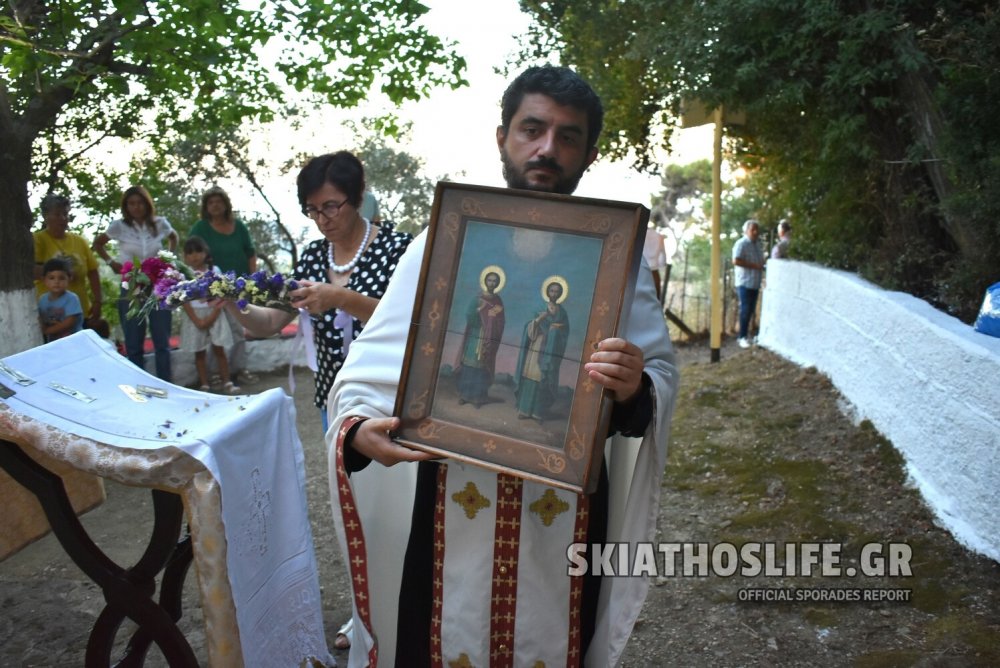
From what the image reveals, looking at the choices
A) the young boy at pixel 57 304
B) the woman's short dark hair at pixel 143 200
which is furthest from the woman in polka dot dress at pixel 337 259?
the woman's short dark hair at pixel 143 200

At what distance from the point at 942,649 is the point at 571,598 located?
6.91 ft

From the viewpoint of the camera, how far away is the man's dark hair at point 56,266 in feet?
23.4

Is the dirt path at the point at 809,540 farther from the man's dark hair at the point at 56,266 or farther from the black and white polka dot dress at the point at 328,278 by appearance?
the man's dark hair at the point at 56,266

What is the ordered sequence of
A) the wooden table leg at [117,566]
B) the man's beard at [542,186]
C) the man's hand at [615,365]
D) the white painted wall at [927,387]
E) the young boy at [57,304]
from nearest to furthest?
the man's hand at [615,365] → the man's beard at [542,186] → the wooden table leg at [117,566] → the white painted wall at [927,387] → the young boy at [57,304]

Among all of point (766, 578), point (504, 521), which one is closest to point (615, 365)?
point (504, 521)

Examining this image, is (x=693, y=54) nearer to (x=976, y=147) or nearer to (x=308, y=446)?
(x=976, y=147)

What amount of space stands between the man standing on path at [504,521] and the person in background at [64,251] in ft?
19.2

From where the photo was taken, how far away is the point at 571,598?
2.42 meters

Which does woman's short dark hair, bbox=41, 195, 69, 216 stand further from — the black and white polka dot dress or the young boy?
the black and white polka dot dress

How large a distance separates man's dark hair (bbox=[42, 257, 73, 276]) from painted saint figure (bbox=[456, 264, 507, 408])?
6199mm

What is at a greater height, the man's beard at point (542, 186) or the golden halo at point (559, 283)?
the man's beard at point (542, 186)

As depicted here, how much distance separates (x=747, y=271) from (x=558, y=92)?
10.9m

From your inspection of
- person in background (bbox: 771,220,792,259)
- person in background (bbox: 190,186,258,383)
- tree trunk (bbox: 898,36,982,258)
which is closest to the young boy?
person in background (bbox: 190,186,258,383)

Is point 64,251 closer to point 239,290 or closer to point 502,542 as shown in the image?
point 239,290
